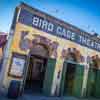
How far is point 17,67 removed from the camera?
9.28 metres

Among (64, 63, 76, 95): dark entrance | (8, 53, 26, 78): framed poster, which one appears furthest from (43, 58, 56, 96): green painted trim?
(64, 63, 76, 95): dark entrance

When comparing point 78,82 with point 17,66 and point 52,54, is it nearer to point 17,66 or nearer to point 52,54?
point 52,54

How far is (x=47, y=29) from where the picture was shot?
34.9 feet

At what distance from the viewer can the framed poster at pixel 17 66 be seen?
9094mm

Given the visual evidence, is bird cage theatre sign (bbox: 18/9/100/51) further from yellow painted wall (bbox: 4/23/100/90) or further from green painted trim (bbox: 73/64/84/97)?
green painted trim (bbox: 73/64/84/97)

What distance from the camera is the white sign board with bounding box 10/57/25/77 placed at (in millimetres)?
9125

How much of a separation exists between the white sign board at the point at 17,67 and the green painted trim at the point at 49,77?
190cm

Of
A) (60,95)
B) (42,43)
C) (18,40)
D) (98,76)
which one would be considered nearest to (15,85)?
(18,40)

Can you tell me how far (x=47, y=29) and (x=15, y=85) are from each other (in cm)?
398

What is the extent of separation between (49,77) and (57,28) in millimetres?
3222

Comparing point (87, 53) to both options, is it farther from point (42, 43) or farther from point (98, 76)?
point (42, 43)

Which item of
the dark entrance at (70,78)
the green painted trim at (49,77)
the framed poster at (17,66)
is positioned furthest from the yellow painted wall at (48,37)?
the dark entrance at (70,78)

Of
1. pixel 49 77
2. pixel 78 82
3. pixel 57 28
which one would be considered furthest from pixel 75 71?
pixel 57 28

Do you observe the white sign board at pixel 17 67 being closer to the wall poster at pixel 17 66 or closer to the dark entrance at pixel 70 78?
the wall poster at pixel 17 66
